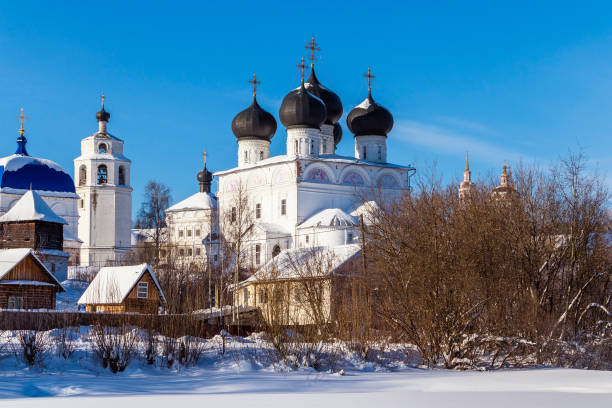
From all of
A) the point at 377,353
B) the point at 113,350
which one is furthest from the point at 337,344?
the point at 113,350

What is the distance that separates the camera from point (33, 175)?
158ft

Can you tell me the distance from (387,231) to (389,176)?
1128 inches

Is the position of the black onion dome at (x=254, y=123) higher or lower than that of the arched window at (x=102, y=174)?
higher

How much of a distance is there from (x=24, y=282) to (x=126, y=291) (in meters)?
2.99

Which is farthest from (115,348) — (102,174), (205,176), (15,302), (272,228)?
(205,176)

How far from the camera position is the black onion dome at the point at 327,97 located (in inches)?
1868

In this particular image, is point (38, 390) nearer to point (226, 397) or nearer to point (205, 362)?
point (226, 397)

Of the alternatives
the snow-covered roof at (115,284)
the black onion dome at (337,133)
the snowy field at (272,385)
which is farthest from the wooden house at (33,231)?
the black onion dome at (337,133)

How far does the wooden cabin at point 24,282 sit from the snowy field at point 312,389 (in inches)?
515

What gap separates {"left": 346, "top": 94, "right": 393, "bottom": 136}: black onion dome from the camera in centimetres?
4675

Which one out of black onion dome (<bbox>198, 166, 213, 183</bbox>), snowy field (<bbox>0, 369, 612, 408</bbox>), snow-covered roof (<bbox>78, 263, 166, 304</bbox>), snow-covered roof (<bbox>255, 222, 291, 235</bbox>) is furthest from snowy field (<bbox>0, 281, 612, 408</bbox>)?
black onion dome (<bbox>198, 166, 213, 183</bbox>)

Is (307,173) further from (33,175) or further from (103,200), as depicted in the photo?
(33,175)

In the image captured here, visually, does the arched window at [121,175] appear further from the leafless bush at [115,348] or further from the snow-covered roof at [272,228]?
the leafless bush at [115,348]

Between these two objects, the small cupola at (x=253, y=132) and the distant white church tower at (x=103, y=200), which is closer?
the small cupola at (x=253, y=132)
